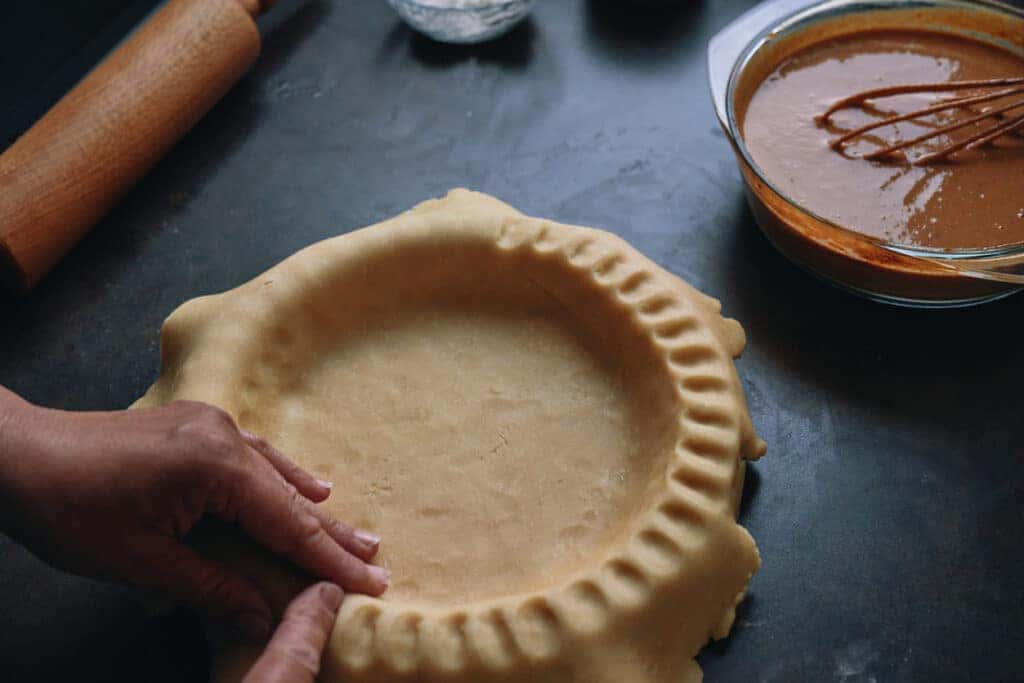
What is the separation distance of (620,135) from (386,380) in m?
0.96

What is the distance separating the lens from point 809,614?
147 cm

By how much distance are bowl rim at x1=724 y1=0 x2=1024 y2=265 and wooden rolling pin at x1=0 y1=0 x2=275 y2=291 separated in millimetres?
1206

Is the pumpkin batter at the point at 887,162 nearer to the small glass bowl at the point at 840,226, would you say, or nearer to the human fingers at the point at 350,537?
the small glass bowl at the point at 840,226

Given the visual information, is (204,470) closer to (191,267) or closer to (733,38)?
(191,267)

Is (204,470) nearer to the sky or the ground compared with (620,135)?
nearer to the sky

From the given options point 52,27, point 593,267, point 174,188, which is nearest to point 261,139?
point 174,188

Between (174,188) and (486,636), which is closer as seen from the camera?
(486,636)

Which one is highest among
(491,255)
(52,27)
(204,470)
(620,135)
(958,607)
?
(52,27)

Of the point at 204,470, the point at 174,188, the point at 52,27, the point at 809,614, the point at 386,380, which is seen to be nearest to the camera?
the point at 204,470

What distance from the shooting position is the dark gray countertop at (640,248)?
1479 millimetres

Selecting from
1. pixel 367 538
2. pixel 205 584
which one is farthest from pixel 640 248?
pixel 205 584

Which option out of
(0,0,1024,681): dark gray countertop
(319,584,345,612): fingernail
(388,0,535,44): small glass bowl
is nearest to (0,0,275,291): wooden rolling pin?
(0,0,1024,681): dark gray countertop

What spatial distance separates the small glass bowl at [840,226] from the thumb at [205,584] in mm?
1132

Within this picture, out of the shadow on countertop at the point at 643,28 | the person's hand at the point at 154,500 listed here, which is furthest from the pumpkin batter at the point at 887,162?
the person's hand at the point at 154,500
